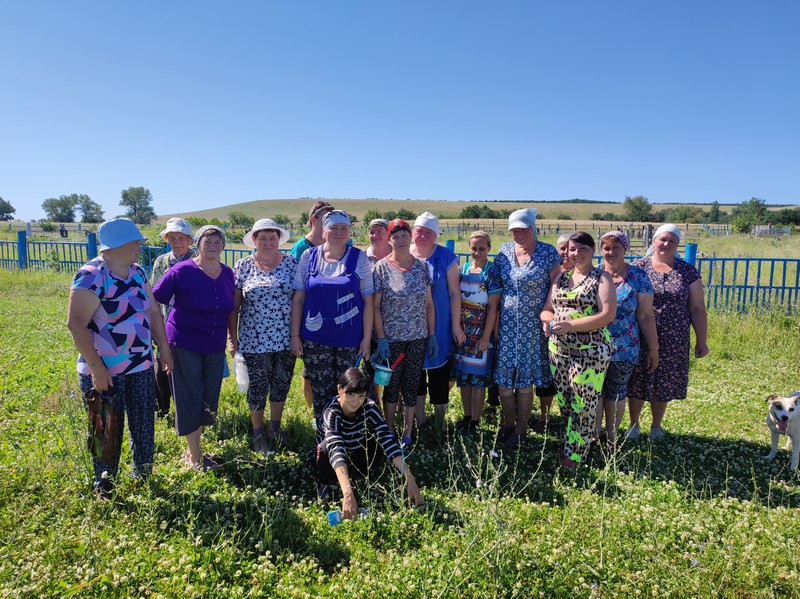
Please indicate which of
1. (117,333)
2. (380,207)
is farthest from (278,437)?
(380,207)

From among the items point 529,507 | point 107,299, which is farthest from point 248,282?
point 529,507

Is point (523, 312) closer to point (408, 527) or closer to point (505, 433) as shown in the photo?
point (505, 433)

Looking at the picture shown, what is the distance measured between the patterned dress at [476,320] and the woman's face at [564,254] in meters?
0.53

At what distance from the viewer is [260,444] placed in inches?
163

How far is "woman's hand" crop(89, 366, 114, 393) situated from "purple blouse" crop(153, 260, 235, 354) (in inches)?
25.8

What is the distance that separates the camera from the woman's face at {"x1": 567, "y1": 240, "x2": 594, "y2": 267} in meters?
3.65

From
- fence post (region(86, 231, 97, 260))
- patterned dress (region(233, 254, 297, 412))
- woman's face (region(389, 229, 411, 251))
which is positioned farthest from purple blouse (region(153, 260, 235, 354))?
fence post (region(86, 231, 97, 260))

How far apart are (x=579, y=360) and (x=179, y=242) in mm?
3713

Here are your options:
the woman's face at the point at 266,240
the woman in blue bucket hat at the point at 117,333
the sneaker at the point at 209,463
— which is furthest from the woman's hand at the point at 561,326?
the woman in blue bucket hat at the point at 117,333

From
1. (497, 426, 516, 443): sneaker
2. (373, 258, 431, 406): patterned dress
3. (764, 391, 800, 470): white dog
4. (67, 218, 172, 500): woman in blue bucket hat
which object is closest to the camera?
(67, 218, 172, 500): woman in blue bucket hat

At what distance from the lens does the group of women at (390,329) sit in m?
3.28

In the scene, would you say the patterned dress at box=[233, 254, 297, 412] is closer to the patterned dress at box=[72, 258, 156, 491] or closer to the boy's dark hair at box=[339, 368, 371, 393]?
the patterned dress at box=[72, 258, 156, 491]

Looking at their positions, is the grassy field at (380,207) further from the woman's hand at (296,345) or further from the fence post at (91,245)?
the woman's hand at (296,345)

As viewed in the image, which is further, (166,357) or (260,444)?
(260,444)
